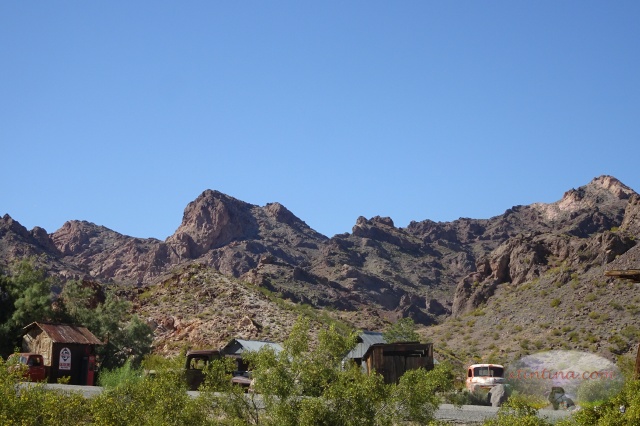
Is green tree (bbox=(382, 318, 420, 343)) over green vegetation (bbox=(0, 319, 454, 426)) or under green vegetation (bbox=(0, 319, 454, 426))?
over

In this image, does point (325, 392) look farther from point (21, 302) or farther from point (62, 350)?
point (21, 302)

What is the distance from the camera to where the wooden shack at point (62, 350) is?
119ft

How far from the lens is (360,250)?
5605 inches

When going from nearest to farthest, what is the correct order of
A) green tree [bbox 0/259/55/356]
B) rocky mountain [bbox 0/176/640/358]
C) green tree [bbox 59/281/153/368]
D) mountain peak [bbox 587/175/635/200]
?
green tree [bbox 0/259/55/356]
green tree [bbox 59/281/153/368]
rocky mountain [bbox 0/176/640/358]
mountain peak [bbox 587/175/635/200]

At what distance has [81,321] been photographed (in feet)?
154

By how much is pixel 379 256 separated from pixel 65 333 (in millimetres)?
106240

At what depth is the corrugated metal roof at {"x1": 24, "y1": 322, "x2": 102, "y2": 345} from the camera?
1447 inches

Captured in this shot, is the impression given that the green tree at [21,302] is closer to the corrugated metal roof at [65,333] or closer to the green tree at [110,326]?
the green tree at [110,326]

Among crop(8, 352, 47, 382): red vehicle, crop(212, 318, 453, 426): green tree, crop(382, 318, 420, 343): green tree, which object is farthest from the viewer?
crop(382, 318, 420, 343): green tree

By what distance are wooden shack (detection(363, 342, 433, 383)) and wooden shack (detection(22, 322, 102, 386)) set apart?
1277cm

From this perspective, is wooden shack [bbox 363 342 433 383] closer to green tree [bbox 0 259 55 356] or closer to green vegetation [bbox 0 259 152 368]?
green vegetation [bbox 0 259 152 368]

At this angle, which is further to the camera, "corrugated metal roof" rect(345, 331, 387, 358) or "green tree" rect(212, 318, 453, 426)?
"corrugated metal roof" rect(345, 331, 387, 358)

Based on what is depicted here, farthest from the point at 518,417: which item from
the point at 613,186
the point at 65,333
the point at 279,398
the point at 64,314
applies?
the point at 613,186

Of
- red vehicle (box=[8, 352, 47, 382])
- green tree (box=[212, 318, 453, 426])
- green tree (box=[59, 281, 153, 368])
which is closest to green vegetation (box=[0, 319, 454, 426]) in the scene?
green tree (box=[212, 318, 453, 426])
